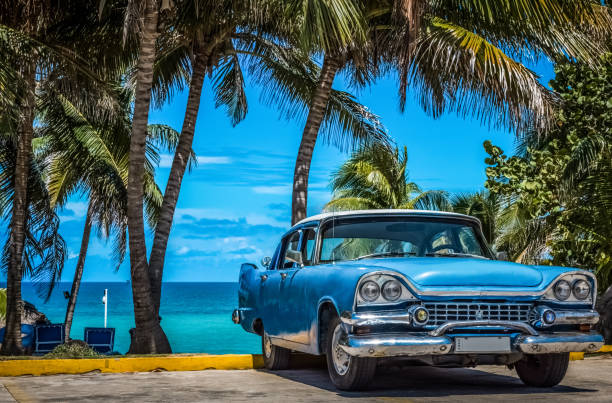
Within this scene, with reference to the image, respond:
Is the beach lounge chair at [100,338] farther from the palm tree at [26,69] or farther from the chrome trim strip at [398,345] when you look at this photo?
the chrome trim strip at [398,345]

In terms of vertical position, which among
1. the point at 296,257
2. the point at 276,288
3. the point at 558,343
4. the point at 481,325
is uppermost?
the point at 296,257

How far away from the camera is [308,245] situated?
9.30 metres

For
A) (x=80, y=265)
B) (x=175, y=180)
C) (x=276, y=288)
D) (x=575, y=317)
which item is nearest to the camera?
(x=575, y=317)

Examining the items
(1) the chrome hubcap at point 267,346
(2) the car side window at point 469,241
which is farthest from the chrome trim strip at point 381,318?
(1) the chrome hubcap at point 267,346

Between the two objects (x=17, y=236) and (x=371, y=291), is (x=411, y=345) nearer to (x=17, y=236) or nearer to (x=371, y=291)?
(x=371, y=291)

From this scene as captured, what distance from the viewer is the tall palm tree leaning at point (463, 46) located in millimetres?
14188

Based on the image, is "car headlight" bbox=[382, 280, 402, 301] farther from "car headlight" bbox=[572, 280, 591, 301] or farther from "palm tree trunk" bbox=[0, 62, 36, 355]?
"palm tree trunk" bbox=[0, 62, 36, 355]

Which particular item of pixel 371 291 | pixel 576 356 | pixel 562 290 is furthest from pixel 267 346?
pixel 576 356

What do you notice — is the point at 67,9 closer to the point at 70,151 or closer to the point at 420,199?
the point at 70,151

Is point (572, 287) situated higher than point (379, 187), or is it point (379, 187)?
point (379, 187)

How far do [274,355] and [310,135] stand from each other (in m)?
7.20

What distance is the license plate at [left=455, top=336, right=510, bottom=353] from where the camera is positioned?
284 inches

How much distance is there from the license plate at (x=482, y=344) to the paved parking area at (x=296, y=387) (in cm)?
40

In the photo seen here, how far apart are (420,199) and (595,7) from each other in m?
20.5
